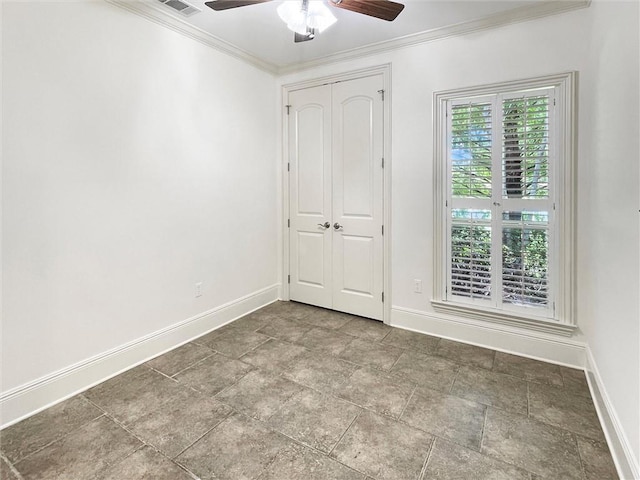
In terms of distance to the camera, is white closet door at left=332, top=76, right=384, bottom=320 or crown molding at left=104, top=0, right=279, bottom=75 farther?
white closet door at left=332, top=76, right=384, bottom=320

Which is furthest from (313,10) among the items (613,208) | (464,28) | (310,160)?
(613,208)

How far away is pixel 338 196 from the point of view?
367 cm

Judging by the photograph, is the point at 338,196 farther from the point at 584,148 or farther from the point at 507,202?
the point at 584,148

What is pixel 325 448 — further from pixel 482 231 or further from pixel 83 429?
Answer: pixel 482 231

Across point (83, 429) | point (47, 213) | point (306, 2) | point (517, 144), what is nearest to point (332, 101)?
point (306, 2)

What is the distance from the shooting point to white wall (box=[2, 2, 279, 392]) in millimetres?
2004

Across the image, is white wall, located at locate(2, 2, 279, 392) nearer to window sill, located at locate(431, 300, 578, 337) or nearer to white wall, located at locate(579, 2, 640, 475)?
window sill, located at locate(431, 300, 578, 337)

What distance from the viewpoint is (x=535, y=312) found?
2.73 meters

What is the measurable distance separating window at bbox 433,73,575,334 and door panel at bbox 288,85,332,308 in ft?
3.96

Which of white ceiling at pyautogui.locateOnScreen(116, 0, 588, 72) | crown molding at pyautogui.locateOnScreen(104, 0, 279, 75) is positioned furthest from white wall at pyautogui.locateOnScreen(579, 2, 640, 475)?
crown molding at pyautogui.locateOnScreen(104, 0, 279, 75)

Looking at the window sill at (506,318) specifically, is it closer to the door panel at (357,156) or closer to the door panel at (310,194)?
the door panel at (357,156)

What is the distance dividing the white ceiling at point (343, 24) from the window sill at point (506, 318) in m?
2.32

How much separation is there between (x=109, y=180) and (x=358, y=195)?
7.21ft

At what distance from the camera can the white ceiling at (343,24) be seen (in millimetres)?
2562
